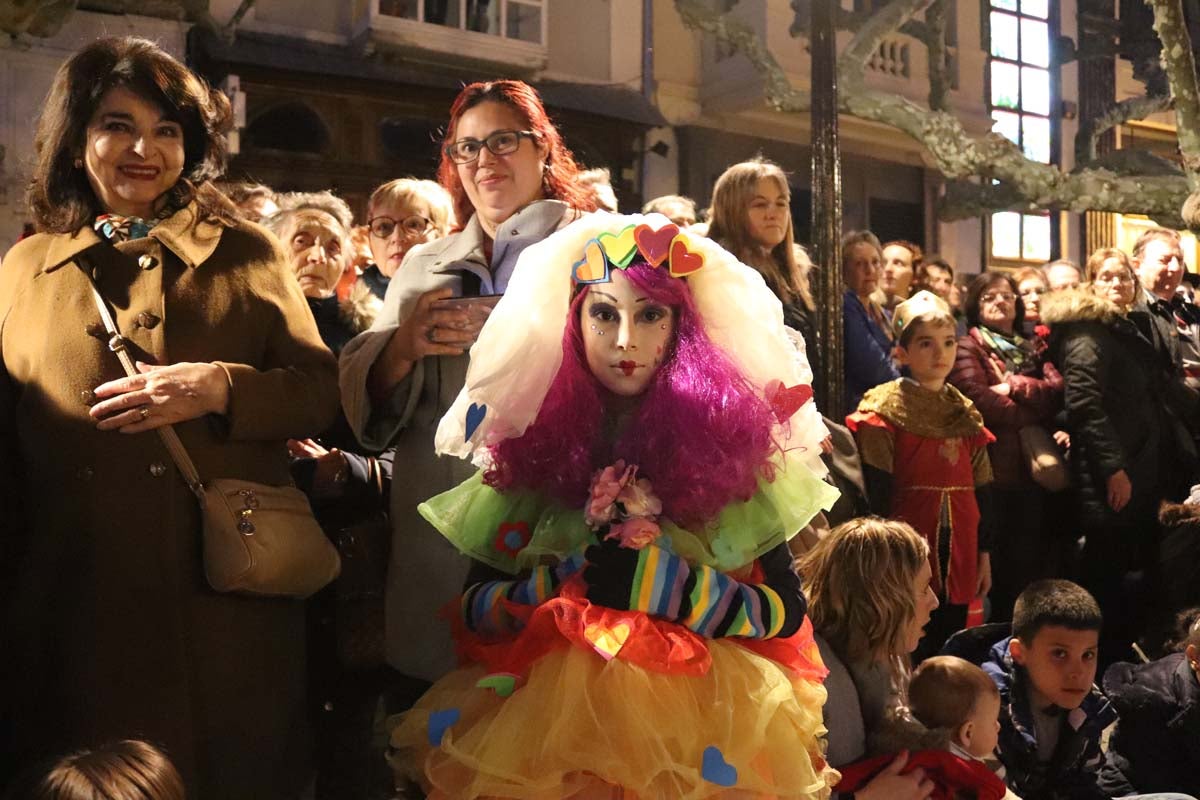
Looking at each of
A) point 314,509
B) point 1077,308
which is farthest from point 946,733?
point 1077,308

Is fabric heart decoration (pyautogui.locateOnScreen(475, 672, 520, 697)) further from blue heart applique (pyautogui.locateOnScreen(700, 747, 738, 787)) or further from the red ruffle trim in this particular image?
blue heart applique (pyautogui.locateOnScreen(700, 747, 738, 787))

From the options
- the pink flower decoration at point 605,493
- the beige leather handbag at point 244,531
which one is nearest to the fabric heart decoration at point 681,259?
the pink flower decoration at point 605,493

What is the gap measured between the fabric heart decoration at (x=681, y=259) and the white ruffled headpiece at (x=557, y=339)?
0.02 m

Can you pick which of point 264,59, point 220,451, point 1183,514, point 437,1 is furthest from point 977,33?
point 220,451

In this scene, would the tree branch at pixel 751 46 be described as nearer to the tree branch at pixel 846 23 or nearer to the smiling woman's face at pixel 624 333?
the tree branch at pixel 846 23

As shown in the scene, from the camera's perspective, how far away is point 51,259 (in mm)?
2158

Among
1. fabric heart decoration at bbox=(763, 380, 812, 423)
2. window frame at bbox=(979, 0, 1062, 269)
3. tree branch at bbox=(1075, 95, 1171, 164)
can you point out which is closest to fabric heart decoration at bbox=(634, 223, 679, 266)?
fabric heart decoration at bbox=(763, 380, 812, 423)

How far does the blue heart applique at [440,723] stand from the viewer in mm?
1832

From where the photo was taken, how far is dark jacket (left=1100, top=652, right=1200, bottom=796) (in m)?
3.14

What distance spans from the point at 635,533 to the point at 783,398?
15.0 inches

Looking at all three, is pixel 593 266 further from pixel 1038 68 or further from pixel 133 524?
pixel 1038 68

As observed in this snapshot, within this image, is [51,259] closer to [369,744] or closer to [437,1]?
[369,744]

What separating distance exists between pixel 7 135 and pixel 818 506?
6608 millimetres

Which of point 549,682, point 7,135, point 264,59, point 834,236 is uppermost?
point 264,59
